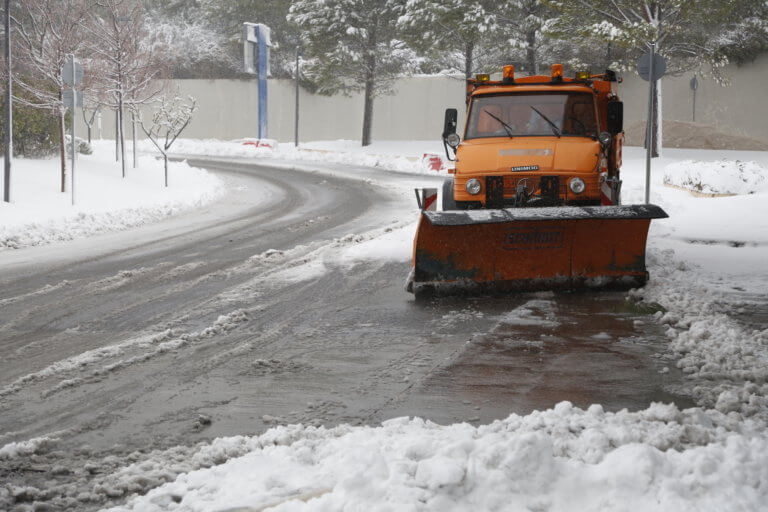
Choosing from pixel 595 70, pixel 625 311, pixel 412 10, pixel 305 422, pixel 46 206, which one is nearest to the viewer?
pixel 305 422

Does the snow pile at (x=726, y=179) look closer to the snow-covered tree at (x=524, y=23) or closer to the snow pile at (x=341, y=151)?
the snow pile at (x=341, y=151)

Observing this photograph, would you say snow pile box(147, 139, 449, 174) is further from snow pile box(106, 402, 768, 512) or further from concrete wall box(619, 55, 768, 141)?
snow pile box(106, 402, 768, 512)

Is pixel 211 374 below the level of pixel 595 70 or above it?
Answer: below

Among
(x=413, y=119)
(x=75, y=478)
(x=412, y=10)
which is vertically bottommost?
(x=75, y=478)

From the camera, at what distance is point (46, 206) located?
1628cm

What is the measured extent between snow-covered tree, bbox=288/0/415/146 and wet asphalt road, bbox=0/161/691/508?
28.8 meters

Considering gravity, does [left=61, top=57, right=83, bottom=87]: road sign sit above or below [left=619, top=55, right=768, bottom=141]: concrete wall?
below

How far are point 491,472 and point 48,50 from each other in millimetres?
18951

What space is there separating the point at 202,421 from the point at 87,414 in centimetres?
68

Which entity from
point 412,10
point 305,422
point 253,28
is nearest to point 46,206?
point 305,422

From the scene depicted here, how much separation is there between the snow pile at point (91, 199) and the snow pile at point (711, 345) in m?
8.63

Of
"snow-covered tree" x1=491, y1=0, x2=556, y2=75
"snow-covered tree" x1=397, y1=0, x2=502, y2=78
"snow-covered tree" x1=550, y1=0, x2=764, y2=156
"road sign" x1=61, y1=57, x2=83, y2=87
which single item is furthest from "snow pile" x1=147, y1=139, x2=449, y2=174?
"road sign" x1=61, y1=57, x2=83, y2=87

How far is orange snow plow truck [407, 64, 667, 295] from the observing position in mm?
8359

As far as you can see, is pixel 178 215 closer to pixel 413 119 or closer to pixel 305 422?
pixel 305 422
